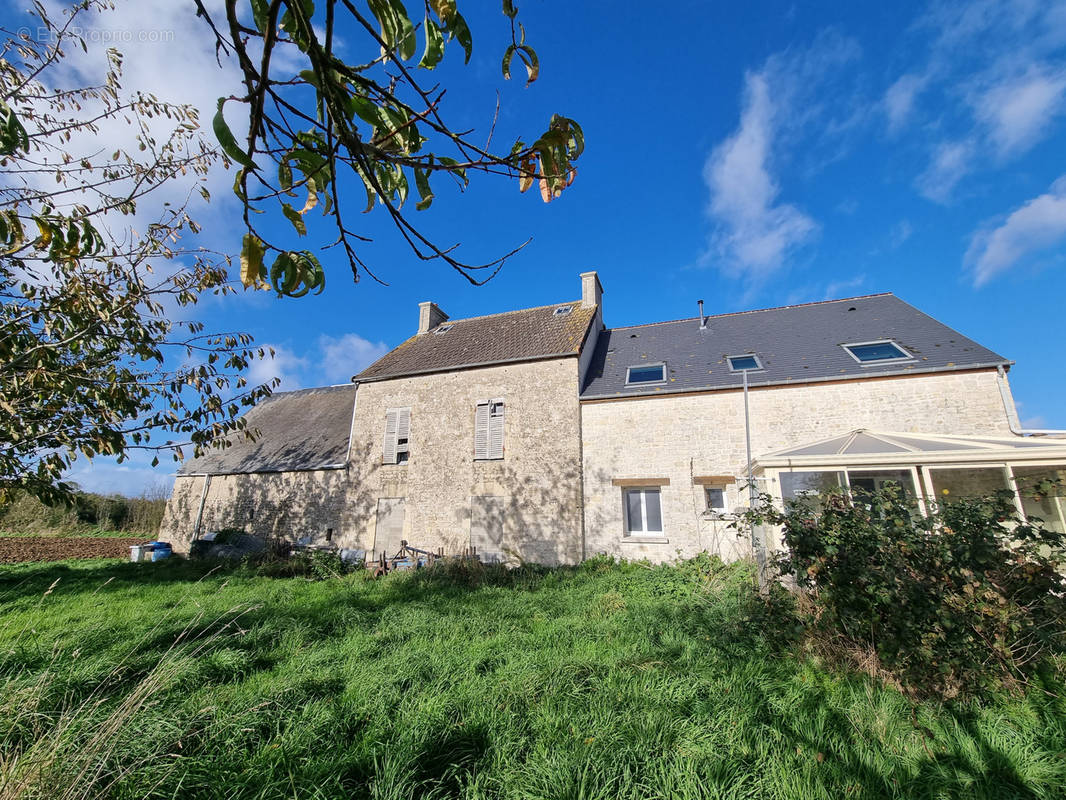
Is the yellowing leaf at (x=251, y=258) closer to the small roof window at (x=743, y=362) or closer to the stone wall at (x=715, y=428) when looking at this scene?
the stone wall at (x=715, y=428)

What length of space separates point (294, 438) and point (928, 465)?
18.1 meters

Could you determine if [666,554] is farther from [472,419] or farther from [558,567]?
[472,419]

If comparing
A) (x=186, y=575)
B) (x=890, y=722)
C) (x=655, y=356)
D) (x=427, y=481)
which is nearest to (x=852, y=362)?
(x=655, y=356)

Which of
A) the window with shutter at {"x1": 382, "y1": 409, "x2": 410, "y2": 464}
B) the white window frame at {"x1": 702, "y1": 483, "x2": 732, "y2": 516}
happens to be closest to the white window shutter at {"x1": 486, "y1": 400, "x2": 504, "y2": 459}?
the window with shutter at {"x1": 382, "y1": 409, "x2": 410, "y2": 464}

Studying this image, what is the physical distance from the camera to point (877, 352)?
36.0 ft

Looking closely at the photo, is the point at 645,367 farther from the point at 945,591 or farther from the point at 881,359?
the point at 945,591

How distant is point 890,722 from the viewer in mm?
3344

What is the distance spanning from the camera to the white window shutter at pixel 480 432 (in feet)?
42.7

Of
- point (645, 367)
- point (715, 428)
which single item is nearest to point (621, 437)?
point (715, 428)

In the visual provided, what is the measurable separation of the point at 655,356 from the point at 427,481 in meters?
7.74

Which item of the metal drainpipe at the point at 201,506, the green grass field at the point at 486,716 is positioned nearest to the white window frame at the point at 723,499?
the green grass field at the point at 486,716

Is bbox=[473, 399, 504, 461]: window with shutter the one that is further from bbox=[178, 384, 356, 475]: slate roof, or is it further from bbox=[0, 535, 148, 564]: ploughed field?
bbox=[0, 535, 148, 564]: ploughed field

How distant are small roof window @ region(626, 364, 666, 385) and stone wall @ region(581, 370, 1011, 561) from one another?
0.83 metres

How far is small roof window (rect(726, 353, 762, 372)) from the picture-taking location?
38.4 ft
